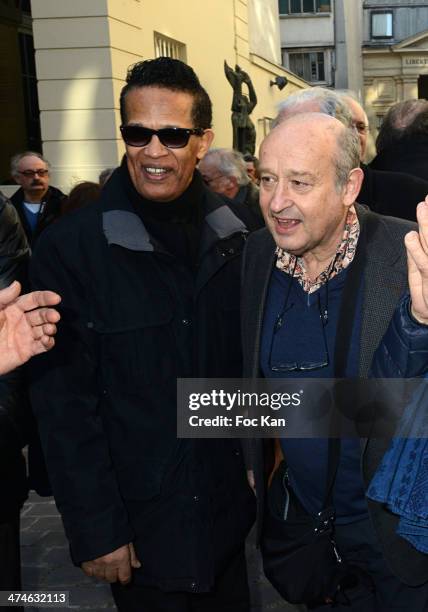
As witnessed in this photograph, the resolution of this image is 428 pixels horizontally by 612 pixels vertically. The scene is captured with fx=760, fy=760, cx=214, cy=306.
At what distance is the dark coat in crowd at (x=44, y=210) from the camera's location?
6914mm

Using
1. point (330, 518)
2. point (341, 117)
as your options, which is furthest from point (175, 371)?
point (341, 117)

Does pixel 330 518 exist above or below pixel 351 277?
below

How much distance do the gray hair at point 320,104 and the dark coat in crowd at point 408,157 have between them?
115 centimetres

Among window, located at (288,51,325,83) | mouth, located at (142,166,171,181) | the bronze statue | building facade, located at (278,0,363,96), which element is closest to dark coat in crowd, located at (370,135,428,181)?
mouth, located at (142,166,171,181)

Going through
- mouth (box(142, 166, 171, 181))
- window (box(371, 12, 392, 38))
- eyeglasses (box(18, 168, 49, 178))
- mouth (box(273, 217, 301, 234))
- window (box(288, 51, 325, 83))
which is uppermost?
window (box(371, 12, 392, 38))

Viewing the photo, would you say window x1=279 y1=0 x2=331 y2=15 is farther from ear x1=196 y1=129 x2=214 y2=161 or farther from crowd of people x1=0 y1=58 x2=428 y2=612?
crowd of people x1=0 y1=58 x2=428 y2=612

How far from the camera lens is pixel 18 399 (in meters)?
2.33

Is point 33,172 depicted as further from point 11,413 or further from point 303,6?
point 303,6

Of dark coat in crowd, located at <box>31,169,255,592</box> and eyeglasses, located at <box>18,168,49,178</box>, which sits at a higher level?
eyeglasses, located at <box>18,168,49,178</box>

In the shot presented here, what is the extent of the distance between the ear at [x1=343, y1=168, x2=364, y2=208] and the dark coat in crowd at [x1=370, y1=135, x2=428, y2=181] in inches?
66.3

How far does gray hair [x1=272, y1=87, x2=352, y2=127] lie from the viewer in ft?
8.48

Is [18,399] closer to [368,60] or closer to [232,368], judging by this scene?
[232,368]

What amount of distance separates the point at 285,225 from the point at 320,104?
0.64 metres

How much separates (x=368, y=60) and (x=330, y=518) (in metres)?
48.9
